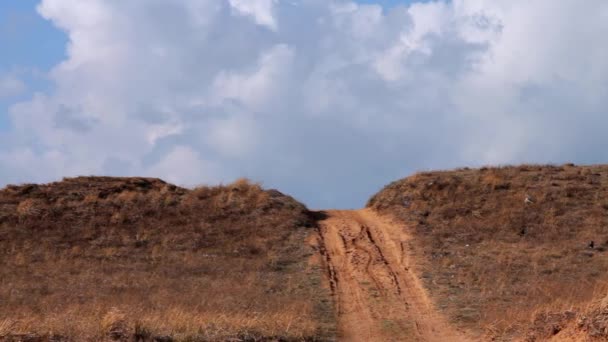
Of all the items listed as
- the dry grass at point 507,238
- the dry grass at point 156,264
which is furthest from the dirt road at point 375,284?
the dry grass at point 156,264

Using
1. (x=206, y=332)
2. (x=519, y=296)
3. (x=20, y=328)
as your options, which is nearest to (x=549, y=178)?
(x=519, y=296)

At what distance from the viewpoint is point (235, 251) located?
2784 cm

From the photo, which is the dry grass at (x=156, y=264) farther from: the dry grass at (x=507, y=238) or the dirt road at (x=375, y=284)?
the dry grass at (x=507, y=238)

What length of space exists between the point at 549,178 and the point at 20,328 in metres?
24.6

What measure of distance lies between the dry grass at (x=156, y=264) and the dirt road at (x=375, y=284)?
2.37ft

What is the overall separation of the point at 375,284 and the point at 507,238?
22.1ft

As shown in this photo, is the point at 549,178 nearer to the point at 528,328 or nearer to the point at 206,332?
the point at 528,328

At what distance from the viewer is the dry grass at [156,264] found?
57.4 feet

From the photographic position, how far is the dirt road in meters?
19.5

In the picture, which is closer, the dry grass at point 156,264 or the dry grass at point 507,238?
the dry grass at point 156,264

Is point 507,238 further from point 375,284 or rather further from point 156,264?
point 156,264

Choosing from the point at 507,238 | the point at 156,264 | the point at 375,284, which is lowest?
the point at 375,284

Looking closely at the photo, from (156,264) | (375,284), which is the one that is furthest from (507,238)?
(156,264)

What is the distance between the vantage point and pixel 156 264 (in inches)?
1048
